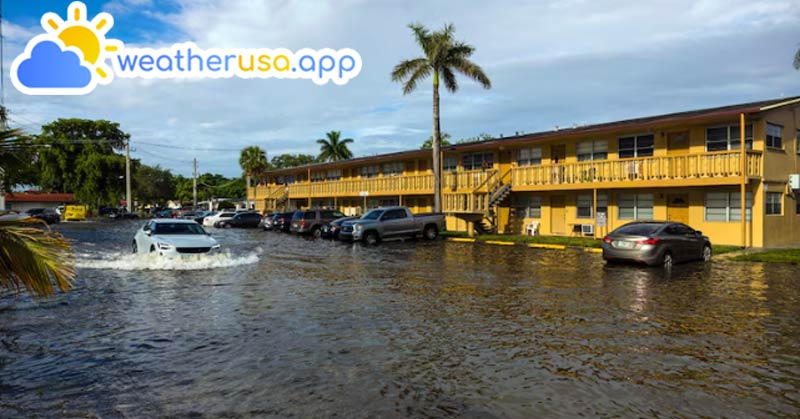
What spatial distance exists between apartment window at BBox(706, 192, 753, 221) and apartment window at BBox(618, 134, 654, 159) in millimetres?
3538

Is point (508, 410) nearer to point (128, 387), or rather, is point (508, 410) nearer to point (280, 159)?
point (128, 387)

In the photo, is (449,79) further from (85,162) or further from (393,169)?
(85,162)

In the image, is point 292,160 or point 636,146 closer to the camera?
point 636,146

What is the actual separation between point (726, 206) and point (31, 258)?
2570cm

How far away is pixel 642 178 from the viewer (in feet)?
83.3

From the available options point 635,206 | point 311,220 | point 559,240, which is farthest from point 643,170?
point 311,220

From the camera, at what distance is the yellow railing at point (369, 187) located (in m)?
37.8

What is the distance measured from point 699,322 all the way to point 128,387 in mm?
8207

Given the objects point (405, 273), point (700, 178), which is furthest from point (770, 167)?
point (405, 273)

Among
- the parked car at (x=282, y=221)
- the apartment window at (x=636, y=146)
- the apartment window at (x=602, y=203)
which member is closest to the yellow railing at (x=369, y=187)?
the parked car at (x=282, y=221)

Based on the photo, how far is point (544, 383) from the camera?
6.12 metres

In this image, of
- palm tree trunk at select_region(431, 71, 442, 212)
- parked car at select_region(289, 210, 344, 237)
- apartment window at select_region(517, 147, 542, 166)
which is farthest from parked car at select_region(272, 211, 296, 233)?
apartment window at select_region(517, 147, 542, 166)

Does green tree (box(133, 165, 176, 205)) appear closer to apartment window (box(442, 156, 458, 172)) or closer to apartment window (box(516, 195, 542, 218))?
apartment window (box(442, 156, 458, 172))

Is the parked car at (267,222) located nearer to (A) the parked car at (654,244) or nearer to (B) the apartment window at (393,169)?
(B) the apartment window at (393,169)
